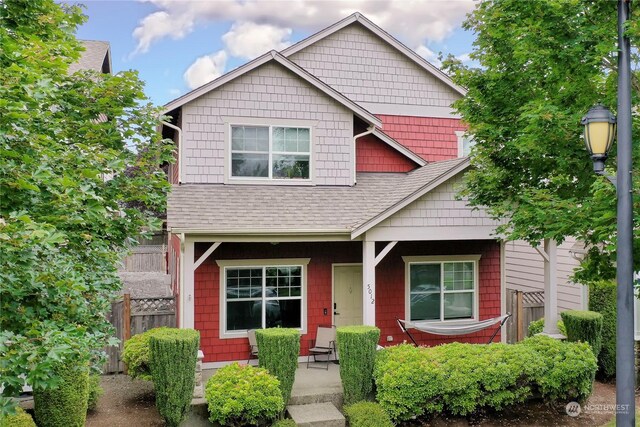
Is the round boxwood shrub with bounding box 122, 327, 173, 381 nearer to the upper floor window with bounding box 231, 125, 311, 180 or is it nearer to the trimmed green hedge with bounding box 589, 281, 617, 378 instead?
the upper floor window with bounding box 231, 125, 311, 180

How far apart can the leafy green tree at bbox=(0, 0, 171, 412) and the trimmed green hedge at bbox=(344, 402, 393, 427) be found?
4.55 meters

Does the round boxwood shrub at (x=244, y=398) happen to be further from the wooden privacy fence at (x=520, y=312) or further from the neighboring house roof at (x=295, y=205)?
the wooden privacy fence at (x=520, y=312)

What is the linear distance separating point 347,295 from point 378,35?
8.72 metres

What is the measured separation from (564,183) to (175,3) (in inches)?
319

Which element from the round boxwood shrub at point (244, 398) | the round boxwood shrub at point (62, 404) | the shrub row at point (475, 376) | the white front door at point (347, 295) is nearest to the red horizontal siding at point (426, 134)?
the white front door at point (347, 295)

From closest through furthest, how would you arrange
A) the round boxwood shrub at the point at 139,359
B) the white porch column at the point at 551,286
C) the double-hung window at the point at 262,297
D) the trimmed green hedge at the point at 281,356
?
the trimmed green hedge at the point at 281,356, the round boxwood shrub at the point at 139,359, the white porch column at the point at 551,286, the double-hung window at the point at 262,297

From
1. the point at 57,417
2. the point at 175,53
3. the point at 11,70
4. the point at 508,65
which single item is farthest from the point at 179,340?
the point at 175,53

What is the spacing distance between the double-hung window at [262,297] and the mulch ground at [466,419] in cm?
246

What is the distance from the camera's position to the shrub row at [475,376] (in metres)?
9.28

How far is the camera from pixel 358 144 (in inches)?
571

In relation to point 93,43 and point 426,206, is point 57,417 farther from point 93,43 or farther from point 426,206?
point 93,43

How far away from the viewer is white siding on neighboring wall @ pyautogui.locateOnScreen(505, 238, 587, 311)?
15.9 m

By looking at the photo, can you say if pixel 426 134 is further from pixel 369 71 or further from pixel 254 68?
pixel 254 68

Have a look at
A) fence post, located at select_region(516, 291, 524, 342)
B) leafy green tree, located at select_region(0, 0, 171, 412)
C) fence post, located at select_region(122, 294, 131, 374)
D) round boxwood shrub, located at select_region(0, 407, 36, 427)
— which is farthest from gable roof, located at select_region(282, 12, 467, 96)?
round boxwood shrub, located at select_region(0, 407, 36, 427)
